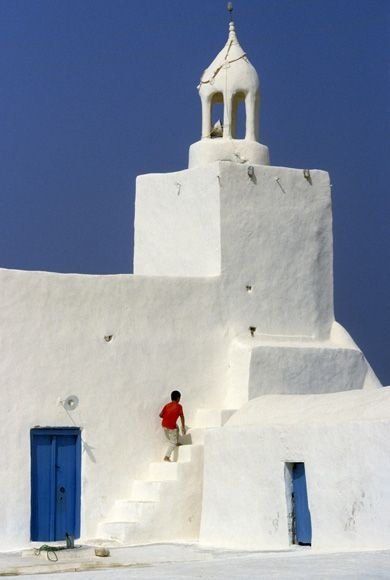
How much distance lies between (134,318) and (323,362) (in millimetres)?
3405

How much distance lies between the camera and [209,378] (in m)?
21.3

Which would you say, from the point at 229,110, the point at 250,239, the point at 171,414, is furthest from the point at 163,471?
the point at 229,110

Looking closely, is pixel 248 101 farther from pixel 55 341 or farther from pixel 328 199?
pixel 55 341

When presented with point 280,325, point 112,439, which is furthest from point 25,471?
point 280,325

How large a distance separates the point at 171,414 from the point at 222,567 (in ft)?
21.9

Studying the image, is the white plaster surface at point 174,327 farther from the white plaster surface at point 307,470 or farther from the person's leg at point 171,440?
the white plaster surface at point 307,470

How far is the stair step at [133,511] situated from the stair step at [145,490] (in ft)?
0.39

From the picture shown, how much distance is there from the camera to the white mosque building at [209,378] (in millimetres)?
18203

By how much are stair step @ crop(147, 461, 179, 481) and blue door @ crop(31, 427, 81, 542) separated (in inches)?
45.8

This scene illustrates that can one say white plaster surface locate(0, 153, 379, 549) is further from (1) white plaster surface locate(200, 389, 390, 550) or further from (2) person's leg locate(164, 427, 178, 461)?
(1) white plaster surface locate(200, 389, 390, 550)

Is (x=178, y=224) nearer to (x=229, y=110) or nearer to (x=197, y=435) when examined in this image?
(x=229, y=110)

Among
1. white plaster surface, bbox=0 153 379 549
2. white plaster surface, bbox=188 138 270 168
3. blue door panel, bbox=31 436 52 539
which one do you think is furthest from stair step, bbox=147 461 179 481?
white plaster surface, bbox=188 138 270 168

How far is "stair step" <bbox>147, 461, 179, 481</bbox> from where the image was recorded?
2014cm

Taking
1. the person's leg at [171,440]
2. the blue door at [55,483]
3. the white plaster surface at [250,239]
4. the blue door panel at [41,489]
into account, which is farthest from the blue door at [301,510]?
the white plaster surface at [250,239]
